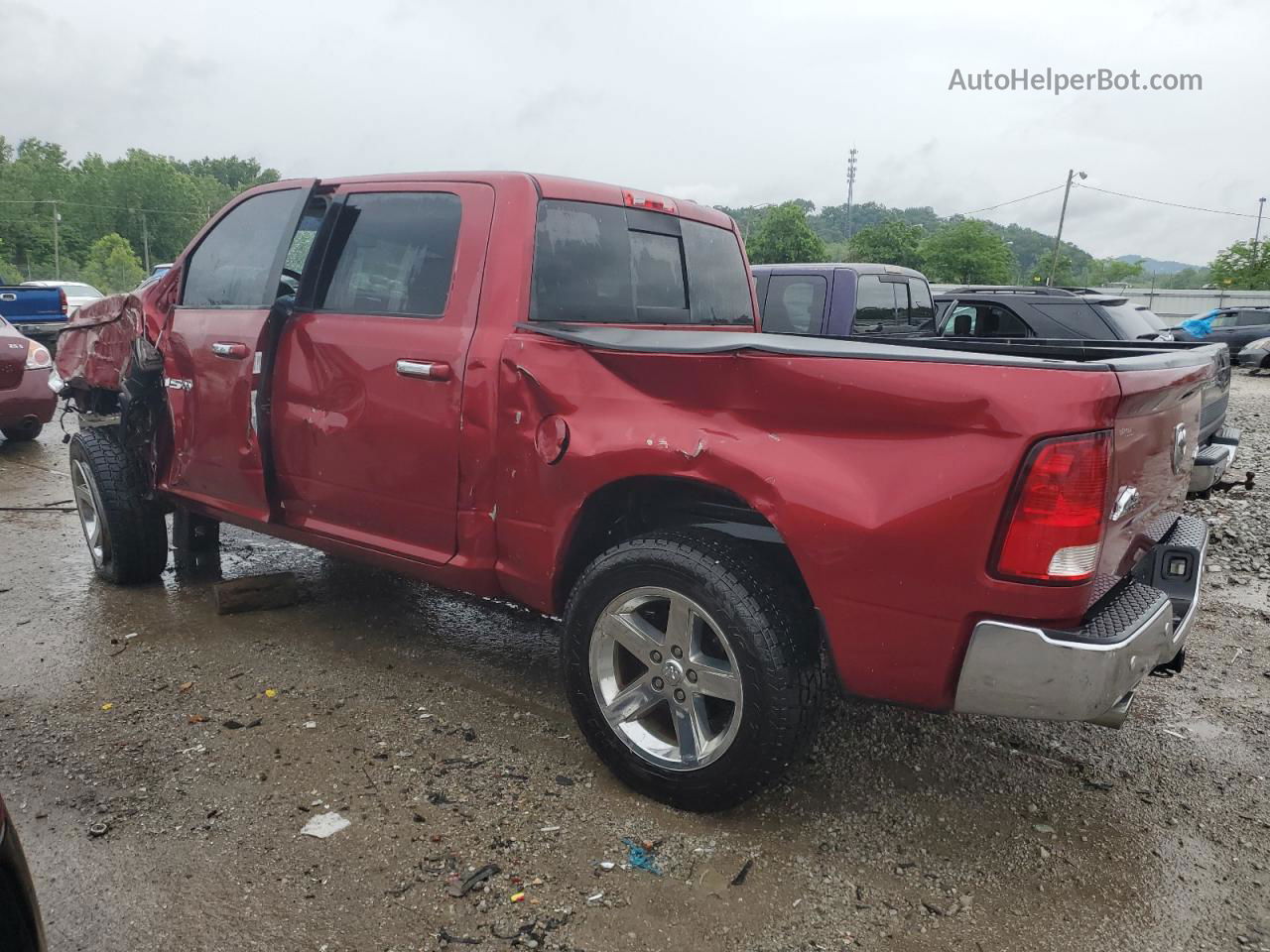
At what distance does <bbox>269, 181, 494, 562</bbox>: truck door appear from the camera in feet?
10.7

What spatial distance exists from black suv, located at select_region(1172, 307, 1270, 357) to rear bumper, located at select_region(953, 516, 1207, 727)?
23.9 metres

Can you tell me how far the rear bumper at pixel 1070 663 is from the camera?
2182 millimetres

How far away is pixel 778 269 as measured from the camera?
28.8 feet

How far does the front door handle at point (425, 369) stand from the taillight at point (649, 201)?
3.41 ft

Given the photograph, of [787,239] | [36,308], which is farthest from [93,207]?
[36,308]

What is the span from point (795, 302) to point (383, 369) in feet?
19.5

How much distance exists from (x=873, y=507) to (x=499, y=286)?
151cm

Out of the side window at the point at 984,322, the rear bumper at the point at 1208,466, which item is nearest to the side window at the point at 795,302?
the side window at the point at 984,322

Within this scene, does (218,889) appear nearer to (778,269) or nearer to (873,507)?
(873,507)

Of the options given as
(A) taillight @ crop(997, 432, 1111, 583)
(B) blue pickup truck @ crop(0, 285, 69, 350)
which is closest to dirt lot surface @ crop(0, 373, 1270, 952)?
(A) taillight @ crop(997, 432, 1111, 583)

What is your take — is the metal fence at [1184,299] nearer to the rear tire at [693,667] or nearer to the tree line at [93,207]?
the rear tire at [693,667]

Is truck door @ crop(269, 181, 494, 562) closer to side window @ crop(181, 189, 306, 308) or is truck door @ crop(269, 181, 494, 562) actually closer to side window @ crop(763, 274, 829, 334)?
side window @ crop(181, 189, 306, 308)

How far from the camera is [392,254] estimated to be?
3.54 metres

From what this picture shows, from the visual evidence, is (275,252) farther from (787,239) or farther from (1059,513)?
(787,239)
